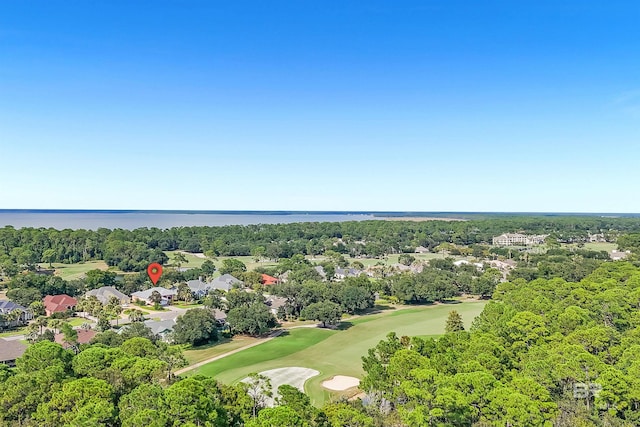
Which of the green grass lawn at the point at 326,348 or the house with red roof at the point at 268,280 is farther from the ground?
the house with red roof at the point at 268,280

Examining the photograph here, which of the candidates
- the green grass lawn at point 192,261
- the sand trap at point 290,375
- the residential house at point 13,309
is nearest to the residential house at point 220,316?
the sand trap at point 290,375

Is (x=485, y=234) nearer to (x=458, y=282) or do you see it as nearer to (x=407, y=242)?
(x=407, y=242)

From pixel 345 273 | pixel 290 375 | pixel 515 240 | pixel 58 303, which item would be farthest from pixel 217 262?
pixel 515 240

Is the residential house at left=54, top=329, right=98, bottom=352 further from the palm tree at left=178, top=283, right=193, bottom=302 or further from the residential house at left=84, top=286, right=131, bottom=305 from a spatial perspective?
the palm tree at left=178, top=283, right=193, bottom=302

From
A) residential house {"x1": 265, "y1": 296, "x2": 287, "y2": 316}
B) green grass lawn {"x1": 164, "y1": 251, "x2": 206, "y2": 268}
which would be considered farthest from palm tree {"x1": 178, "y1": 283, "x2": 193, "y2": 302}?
green grass lawn {"x1": 164, "y1": 251, "x2": 206, "y2": 268}

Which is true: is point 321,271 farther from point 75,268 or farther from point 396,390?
point 396,390

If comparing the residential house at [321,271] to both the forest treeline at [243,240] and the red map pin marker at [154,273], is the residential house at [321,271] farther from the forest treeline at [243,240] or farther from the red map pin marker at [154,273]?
the forest treeline at [243,240]
